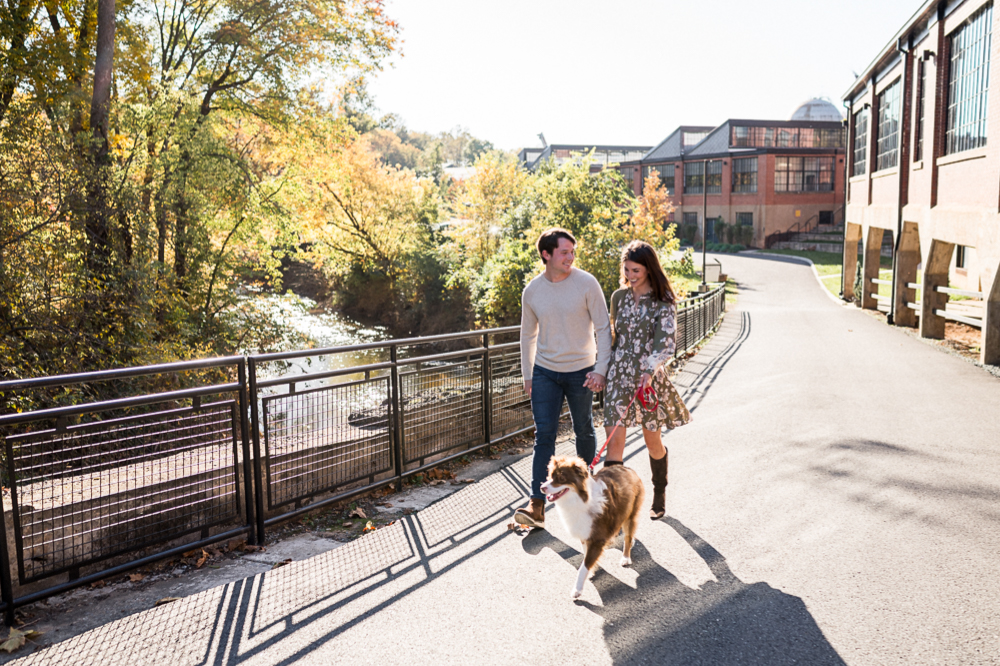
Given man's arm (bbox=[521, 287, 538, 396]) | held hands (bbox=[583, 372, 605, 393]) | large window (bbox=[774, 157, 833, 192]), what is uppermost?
large window (bbox=[774, 157, 833, 192])

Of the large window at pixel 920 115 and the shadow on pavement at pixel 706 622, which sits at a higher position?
the large window at pixel 920 115

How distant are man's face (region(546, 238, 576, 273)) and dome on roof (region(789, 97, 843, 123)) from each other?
78879mm

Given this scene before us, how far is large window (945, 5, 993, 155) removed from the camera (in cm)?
1667

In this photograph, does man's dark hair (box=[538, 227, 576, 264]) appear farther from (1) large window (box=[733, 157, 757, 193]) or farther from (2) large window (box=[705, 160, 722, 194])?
(2) large window (box=[705, 160, 722, 194])

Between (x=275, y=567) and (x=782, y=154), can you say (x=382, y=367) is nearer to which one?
(x=275, y=567)

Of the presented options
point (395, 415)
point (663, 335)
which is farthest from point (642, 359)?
point (395, 415)

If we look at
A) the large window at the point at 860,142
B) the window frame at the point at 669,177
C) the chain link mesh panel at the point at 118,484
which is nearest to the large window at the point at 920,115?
the large window at the point at 860,142

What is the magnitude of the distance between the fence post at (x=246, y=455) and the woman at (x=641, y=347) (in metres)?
2.45

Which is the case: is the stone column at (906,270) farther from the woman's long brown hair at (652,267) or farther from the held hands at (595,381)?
the held hands at (595,381)

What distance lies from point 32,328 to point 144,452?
7083mm

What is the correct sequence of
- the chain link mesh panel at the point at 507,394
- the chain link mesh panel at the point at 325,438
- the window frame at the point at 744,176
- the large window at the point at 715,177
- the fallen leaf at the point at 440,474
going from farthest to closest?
1. the large window at the point at 715,177
2. the window frame at the point at 744,176
3. the chain link mesh panel at the point at 507,394
4. the fallen leaf at the point at 440,474
5. the chain link mesh panel at the point at 325,438

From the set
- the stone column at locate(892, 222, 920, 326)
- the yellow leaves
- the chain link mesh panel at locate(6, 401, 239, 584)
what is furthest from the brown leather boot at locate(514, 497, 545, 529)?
the stone column at locate(892, 222, 920, 326)

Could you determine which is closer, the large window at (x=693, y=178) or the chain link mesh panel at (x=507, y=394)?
the chain link mesh panel at (x=507, y=394)

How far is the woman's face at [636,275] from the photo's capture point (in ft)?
16.5
